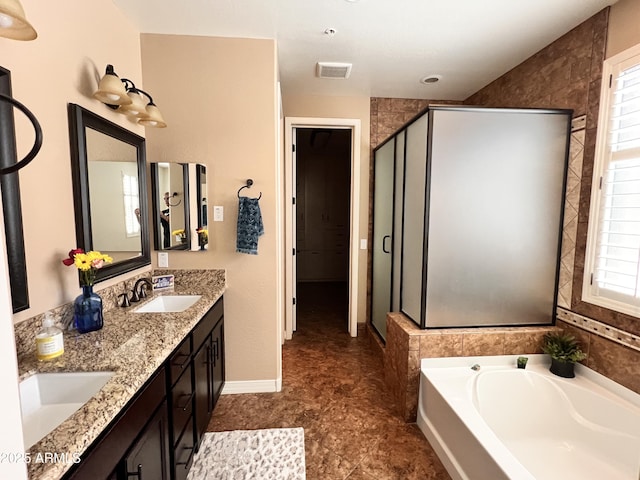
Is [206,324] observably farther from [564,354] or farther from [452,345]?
[564,354]

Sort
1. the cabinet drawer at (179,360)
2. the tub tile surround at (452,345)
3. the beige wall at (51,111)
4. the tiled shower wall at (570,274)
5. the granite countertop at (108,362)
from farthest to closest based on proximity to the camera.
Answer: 1. the tub tile surround at (452,345)
2. the tiled shower wall at (570,274)
3. the cabinet drawer at (179,360)
4. the beige wall at (51,111)
5. the granite countertop at (108,362)

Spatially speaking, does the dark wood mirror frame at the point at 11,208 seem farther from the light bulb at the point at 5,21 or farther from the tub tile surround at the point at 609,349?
the tub tile surround at the point at 609,349

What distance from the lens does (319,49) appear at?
2334mm

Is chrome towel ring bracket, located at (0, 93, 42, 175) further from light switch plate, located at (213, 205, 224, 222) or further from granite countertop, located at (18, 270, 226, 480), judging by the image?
light switch plate, located at (213, 205, 224, 222)

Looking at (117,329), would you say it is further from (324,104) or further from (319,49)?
(324,104)

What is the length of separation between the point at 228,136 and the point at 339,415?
7.30 feet

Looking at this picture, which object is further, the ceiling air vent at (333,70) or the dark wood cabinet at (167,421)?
the ceiling air vent at (333,70)

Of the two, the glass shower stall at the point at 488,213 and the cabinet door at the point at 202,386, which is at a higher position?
the glass shower stall at the point at 488,213

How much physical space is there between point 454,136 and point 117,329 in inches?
88.8

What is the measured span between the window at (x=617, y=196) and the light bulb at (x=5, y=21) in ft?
9.25

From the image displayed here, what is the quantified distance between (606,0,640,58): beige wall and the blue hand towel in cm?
243

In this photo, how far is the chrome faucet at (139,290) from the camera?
1901 mm

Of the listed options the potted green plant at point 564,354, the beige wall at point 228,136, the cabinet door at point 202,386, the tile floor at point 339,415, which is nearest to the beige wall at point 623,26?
the potted green plant at point 564,354

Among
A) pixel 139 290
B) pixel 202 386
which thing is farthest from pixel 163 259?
pixel 202 386
